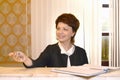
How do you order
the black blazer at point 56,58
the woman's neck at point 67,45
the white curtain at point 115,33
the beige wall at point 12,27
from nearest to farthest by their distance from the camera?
the black blazer at point 56,58, the woman's neck at point 67,45, the white curtain at point 115,33, the beige wall at point 12,27

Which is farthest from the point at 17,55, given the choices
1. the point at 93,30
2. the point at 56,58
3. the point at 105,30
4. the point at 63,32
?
the point at 105,30

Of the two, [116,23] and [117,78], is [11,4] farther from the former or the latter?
[117,78]

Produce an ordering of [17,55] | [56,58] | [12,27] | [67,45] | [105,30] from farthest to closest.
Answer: [12,27] → [105,30] → [67,45] → [56,58] → [17,55]

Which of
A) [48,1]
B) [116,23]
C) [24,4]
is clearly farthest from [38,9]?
[116,23]

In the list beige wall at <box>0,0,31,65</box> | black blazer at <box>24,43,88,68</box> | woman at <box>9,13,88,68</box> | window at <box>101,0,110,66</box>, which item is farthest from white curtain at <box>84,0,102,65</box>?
black blazer at <box>24,43,88,68</box>

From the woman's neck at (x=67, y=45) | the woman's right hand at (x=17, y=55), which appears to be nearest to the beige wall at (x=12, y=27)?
the woman's neck at (x=67, y=45)

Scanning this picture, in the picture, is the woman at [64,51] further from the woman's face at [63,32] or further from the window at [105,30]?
the window at [105,30]

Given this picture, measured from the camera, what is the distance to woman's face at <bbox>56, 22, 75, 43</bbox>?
6.13ft

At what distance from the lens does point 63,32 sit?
6.15ft

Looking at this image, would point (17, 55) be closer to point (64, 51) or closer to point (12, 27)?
point (64, 51)

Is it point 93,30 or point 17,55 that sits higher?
point 93,30

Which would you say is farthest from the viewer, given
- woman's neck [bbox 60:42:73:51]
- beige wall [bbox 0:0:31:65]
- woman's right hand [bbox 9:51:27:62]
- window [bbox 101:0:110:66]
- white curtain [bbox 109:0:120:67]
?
beige wall [bbox 0:0:31:65]

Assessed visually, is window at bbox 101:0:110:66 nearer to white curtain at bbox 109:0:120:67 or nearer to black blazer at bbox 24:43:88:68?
white curtain at bbox 109:0:120:67

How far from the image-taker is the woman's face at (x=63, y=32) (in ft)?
6.13
